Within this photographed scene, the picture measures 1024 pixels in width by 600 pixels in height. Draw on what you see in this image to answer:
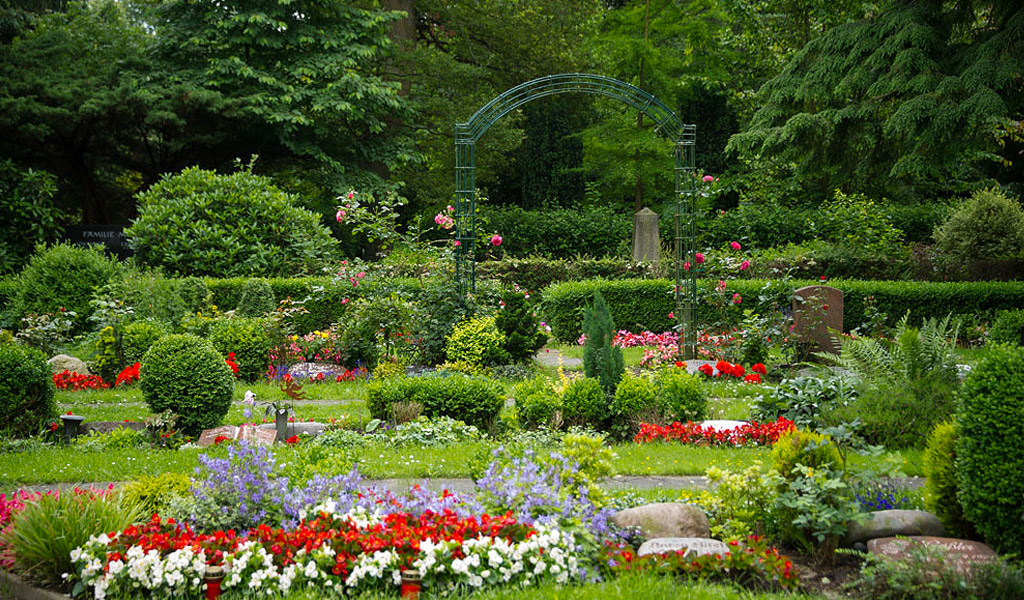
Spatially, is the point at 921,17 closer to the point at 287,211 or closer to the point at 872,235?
the point at 872,235

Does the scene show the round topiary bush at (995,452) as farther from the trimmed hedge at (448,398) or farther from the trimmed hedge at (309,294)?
the trimmed hedge at (309,294)

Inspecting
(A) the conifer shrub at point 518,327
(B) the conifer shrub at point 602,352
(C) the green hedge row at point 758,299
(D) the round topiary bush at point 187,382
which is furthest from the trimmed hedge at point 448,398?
(C) the green hedge row at point 758,299

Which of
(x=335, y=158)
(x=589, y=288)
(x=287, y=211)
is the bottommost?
(x=589, y=288)

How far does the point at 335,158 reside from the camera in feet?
60.4

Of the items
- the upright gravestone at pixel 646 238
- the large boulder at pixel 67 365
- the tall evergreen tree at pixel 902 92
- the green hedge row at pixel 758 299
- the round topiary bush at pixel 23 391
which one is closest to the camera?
the round topiary bush at pixel 23 391

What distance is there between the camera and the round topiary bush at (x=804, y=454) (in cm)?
400

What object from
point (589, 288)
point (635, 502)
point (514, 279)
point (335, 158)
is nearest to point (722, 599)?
point (635, 502)

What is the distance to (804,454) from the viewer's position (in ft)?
13.3

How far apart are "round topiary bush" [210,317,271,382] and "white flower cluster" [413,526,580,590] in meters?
5.96

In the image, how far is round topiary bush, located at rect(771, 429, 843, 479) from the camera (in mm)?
3996

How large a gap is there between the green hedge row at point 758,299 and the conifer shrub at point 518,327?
99.4 inches

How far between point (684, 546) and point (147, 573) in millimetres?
2359

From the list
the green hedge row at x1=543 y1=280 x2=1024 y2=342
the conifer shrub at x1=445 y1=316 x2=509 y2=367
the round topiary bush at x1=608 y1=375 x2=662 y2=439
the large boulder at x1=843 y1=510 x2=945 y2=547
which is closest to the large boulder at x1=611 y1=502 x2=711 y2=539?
the large boulder at x1=843 y1=510 x2=945 y2=547

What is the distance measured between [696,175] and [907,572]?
7.54m
